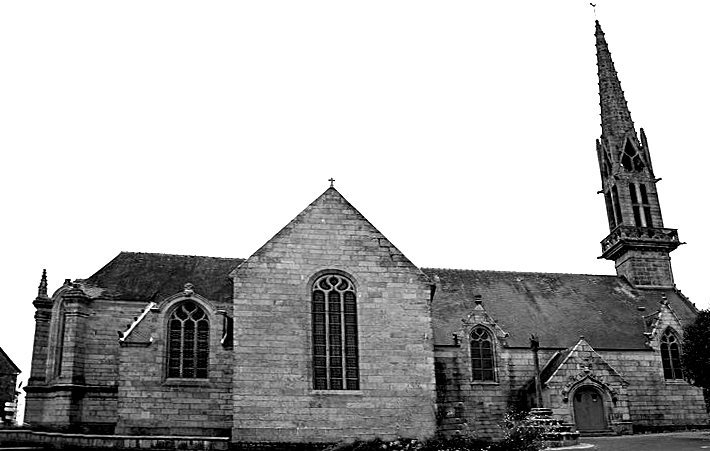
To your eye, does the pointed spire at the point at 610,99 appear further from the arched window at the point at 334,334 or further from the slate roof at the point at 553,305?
the arched window at the point at 334,334

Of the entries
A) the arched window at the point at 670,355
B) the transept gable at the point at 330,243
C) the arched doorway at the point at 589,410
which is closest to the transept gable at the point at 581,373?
the arched doorway at the point at 589,410

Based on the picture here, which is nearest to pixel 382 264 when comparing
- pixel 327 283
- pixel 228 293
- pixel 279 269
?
pixel 327 283

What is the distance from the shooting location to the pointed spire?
42.4 metres

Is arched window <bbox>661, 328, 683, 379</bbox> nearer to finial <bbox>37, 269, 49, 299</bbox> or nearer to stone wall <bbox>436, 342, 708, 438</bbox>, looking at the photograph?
stone wall <bbox>436, 342, 708, 438</bbox>

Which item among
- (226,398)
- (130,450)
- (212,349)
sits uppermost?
(212,349)

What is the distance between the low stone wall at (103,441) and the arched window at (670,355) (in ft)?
69.4

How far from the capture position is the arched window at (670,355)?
32219mm

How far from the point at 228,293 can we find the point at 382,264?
9067 millimetres

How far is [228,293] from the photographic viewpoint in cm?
3064

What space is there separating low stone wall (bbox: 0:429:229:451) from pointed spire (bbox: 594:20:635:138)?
1230 inches

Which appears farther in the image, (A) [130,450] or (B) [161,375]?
(B) [161,375]

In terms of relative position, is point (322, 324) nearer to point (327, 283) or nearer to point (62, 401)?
point (327, 283)

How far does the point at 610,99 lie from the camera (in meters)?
43.5

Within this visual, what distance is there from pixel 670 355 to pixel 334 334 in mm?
17568
